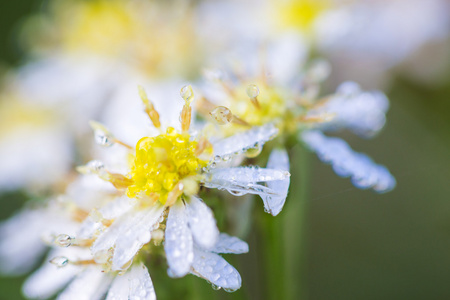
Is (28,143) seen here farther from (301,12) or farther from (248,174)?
(248,174)

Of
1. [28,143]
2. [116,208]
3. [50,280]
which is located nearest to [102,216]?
[116,208]

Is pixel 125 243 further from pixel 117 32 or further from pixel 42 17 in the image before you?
pixel 42 17

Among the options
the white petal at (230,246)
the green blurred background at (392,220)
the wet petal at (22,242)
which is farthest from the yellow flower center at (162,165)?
the green blurred background at (392,220)

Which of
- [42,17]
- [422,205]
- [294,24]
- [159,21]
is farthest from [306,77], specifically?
[42,17]

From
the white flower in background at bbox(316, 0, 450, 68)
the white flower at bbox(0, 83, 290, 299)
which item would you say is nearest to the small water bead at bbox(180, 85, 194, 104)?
the white flower at bbox(0, 83, 290, 299)

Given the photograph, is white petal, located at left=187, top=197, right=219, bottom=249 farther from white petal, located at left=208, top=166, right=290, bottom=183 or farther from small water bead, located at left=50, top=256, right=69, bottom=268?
small water bead, located at left=50, top=256, right=69, bottom=268
